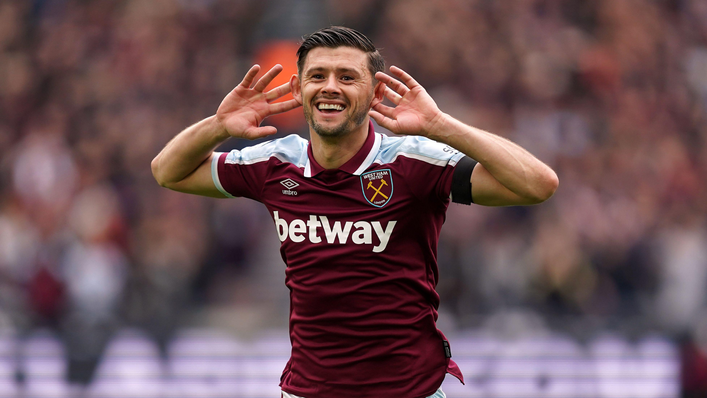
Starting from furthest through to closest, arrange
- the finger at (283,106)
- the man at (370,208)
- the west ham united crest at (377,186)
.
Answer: the finger at (283,106) < the west ham united crest at (377,186) < the man at (370,208)

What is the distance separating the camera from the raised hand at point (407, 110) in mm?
3902

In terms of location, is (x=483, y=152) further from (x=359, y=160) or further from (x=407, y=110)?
(x=359, y=160)

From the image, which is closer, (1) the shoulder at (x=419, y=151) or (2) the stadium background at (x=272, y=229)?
(1) the shoulder at (x=419, y=151)

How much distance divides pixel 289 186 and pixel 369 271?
23.8 inches

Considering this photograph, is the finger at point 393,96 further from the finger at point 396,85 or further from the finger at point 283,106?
the finger at point 283,106

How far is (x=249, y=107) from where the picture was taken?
14.0 feet

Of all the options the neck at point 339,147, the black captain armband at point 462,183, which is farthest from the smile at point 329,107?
the black captain armband at point 462,183

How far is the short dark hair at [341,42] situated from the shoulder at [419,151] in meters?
0.36

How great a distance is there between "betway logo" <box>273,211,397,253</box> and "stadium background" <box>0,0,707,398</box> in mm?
4067

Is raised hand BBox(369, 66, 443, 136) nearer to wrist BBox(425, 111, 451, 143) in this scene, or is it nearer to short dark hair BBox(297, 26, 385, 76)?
wrist BBox(425, 111, 451, 143)

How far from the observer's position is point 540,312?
877 centimetres

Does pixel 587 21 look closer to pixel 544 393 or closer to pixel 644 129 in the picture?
pixel 644 129

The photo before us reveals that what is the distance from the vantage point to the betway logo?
3992mm

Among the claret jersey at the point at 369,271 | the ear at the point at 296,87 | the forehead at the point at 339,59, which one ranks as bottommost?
the claret jersey at the point at 369,271
